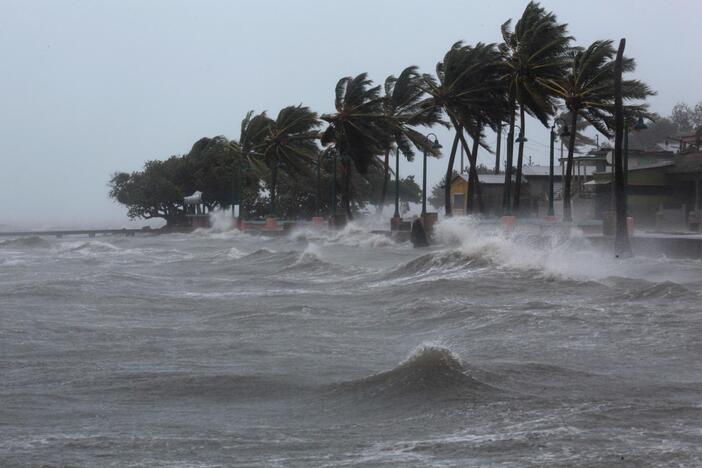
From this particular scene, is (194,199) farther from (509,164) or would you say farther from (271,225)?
(509,164)

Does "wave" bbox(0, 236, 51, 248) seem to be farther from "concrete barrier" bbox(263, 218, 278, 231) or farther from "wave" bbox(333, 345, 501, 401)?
"wave" bbox(333, 345, 501, 401)

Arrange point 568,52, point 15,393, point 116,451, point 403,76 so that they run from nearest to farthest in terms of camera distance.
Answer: point 116,451 → point 15,393 → point 568,52 → point 403,76

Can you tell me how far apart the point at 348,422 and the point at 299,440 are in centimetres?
67

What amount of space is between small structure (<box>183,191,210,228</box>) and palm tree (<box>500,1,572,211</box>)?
27.4 metres

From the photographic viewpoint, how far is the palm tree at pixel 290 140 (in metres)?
60.3

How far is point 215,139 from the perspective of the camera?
7269 cm

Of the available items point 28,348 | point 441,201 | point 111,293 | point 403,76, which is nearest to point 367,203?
point 441,201

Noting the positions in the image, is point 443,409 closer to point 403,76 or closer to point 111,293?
point 111,293

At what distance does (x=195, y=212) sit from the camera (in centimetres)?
6756

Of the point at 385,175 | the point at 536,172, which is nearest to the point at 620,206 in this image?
the point at 536,172

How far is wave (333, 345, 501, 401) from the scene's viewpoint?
7.48m

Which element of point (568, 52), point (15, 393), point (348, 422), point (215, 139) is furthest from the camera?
point (215, 139)

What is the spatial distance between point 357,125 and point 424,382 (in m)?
45.8

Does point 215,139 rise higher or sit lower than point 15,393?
higher
